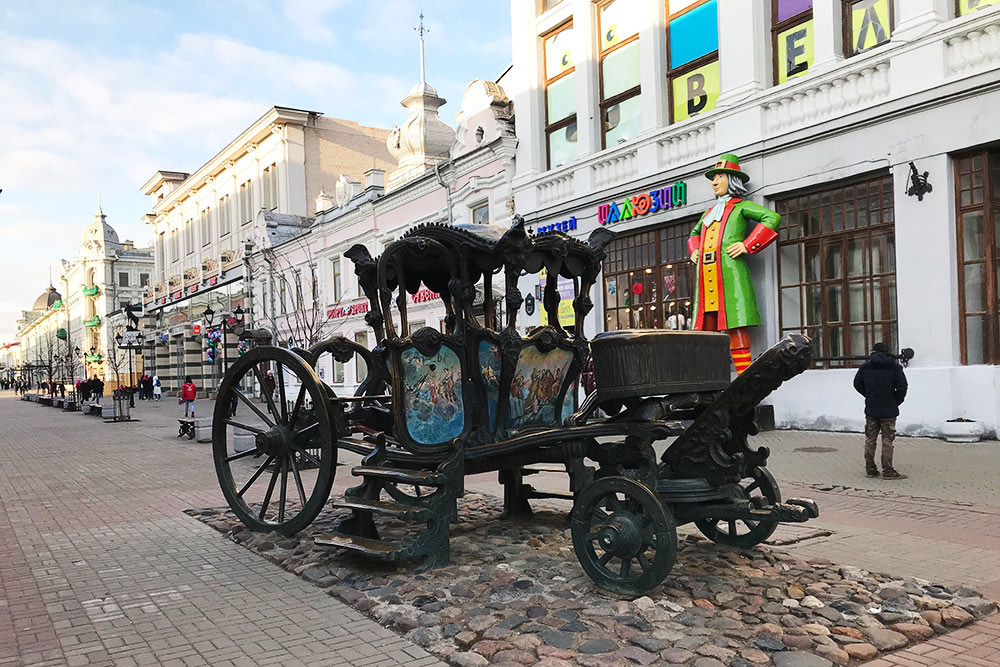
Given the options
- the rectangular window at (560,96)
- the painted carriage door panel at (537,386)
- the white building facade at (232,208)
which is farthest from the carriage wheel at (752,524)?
the white building facade at (232,208)

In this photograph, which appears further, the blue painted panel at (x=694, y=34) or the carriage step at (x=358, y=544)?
the blue painted panel at (x=694, y=34)

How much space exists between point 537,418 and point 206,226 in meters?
46.5

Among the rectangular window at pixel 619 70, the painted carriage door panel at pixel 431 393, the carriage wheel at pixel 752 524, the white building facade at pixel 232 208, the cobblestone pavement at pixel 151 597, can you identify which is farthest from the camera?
the white building facade at pixel 232 208

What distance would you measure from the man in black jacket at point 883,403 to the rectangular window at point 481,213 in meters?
13.4

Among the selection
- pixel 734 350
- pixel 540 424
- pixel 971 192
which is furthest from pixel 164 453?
pixel 971 192

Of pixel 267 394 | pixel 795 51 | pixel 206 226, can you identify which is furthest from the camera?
pixel 206 226

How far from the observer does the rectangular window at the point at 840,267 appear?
13.0 meters

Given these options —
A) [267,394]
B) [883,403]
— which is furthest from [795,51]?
[267,394]

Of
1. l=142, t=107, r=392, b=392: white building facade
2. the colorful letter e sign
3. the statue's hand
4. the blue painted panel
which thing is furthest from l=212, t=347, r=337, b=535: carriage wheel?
l=142, t=107, r=392, b=392: white building facade

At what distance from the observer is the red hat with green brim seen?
568 inches

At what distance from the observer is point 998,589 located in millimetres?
5039

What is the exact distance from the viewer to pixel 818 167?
13625 millimetres

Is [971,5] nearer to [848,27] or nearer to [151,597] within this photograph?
[848,27]

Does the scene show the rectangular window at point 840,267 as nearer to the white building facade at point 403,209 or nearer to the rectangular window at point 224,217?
the white building facade at point 403,209
